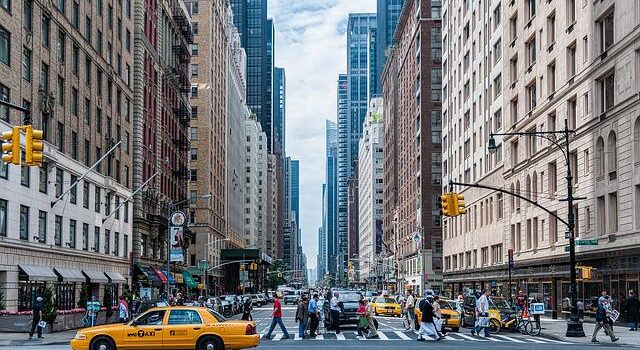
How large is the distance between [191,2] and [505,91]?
6171 cm

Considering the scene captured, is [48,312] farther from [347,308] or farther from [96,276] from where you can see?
[96,276]

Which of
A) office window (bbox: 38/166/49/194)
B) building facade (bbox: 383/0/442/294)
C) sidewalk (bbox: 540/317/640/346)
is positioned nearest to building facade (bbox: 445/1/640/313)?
sidewalk (bbox: 540/317/640/346)

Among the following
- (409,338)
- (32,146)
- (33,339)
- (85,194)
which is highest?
(85,194)

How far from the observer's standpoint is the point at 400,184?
149625mm

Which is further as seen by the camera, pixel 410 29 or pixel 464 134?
pixel 410 29

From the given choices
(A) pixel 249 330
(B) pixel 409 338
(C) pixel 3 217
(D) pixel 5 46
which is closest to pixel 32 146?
(A) pixel 249 330

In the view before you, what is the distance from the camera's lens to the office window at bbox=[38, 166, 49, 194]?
1899 inches

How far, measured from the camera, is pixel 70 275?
5222 cm

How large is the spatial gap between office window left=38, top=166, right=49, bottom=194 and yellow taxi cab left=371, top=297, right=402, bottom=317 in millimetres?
27131

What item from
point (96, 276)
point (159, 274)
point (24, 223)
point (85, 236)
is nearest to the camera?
point (24, 223)

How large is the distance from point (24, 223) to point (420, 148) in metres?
79.3

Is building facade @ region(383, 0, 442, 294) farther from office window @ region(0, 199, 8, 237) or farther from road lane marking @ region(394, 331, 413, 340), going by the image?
office window @ region(0, 199, 8, 237)

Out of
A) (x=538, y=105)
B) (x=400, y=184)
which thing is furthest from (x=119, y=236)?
(x=400, y=184)

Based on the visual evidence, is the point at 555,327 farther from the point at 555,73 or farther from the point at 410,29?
the point at 410,29
